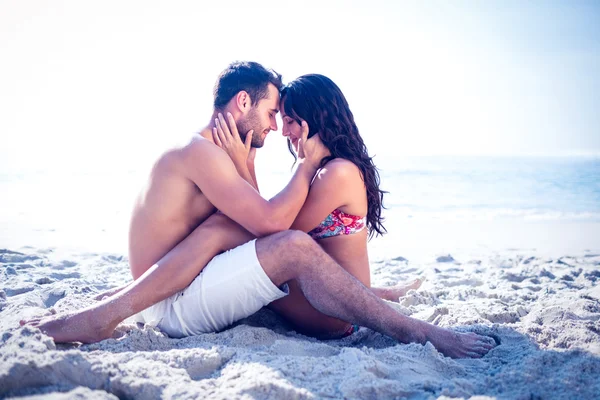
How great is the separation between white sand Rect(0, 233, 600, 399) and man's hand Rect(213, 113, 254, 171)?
111 centimetres

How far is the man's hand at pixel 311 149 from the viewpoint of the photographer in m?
3.18

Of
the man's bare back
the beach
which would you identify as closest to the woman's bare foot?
the beach

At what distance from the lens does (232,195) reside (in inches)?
109

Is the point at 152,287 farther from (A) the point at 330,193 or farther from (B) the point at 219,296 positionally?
(A) the point at 330,193

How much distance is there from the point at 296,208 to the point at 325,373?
1130 mm

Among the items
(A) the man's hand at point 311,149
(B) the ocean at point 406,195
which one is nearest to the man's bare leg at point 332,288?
(A) the man's hand at point 311,149

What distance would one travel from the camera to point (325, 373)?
80.0 inches

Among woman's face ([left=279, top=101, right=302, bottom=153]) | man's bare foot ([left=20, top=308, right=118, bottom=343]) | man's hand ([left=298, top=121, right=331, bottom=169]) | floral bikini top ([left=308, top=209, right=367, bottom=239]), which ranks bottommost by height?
man's bare foot ([left=20, top=308, right=118, bottom=343])

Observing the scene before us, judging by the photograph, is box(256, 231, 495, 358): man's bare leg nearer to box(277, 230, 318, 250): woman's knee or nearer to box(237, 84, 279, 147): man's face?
box(277, 230, 318, 250): woman's knee

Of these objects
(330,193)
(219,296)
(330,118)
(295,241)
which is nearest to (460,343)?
(295,241)

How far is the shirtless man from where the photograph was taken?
8.27ft

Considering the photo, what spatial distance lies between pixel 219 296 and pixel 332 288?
26.3 inches

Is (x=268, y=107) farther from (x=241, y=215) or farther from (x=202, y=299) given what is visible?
(x=202, y=299)

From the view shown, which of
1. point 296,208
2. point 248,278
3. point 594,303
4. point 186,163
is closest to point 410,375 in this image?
point 248,278
